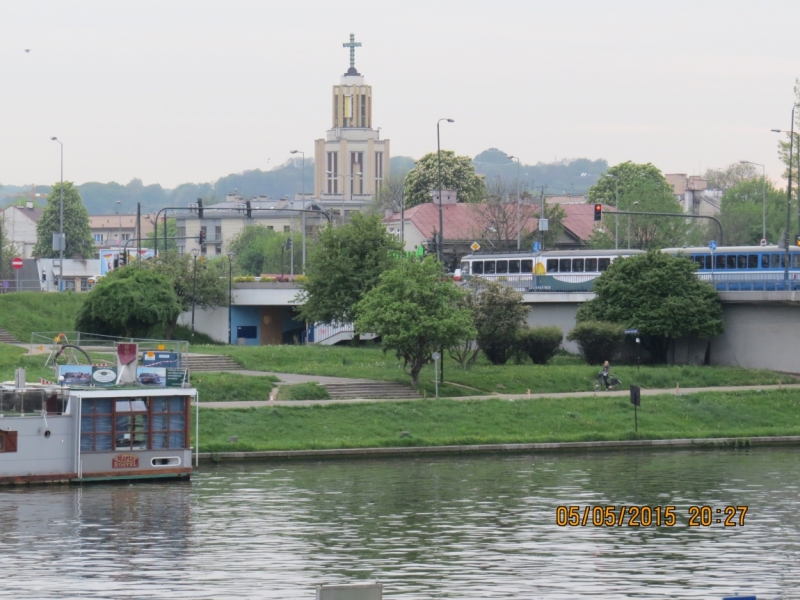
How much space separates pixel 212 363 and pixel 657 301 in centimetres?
2435

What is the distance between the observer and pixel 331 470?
4091cm

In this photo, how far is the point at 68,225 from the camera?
146 metres

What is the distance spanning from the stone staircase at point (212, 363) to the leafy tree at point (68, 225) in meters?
89.8

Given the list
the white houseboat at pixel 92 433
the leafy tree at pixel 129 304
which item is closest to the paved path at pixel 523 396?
the white houseboat at pixel 92 433

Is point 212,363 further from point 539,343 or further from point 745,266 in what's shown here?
point 745,266

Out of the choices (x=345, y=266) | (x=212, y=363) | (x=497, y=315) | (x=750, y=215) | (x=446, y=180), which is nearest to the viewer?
(x=212, y=363)

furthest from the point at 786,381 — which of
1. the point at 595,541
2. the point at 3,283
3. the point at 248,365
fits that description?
the point at 3,283

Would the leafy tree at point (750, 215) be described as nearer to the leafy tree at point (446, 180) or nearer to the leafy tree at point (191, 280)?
the leafy tree at point (446, 180)

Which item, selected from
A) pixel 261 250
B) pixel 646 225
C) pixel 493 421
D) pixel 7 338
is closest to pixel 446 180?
pixel 261 250

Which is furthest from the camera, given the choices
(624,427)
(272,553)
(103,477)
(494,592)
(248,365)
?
(248,365)

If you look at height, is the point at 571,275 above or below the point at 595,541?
above

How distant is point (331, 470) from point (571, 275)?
40441 millimetres

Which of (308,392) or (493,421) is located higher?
(308,392)

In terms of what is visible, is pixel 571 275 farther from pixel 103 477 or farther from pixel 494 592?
pixel 494 592
